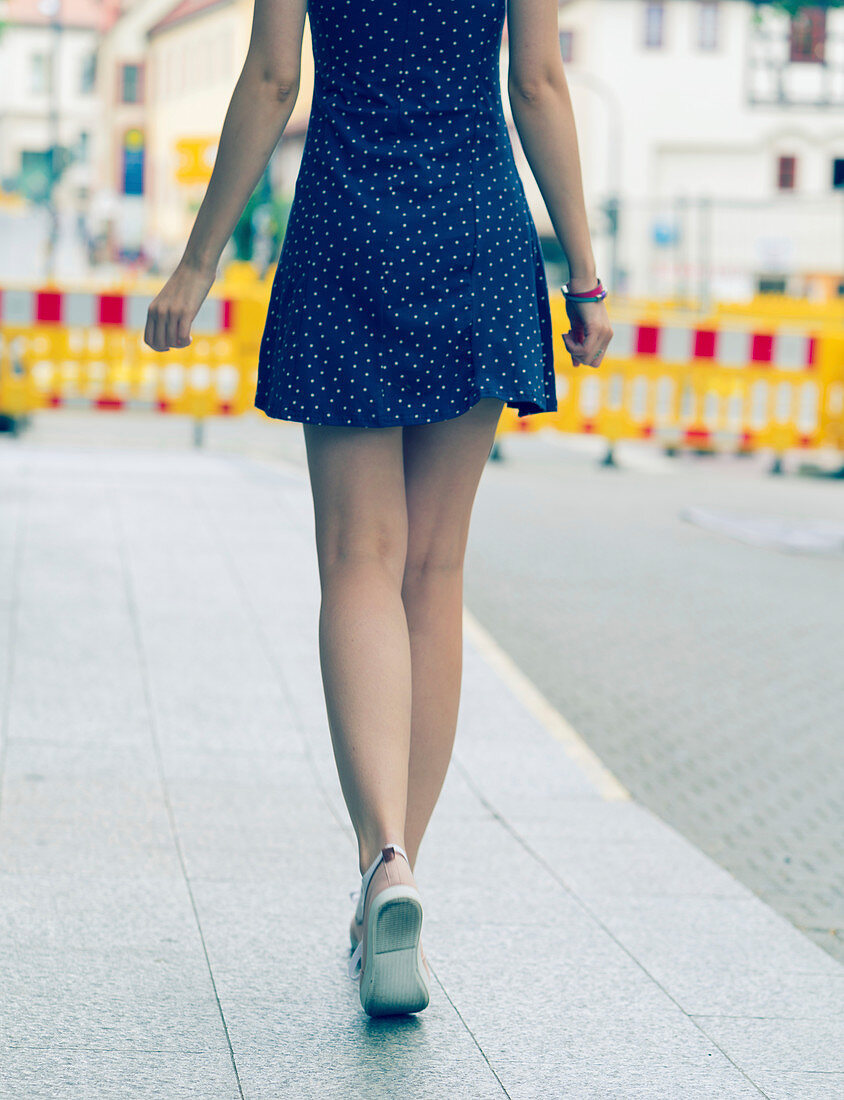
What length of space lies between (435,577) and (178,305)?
1.89ft

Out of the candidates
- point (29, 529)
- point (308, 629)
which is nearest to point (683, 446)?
point (29, 529)

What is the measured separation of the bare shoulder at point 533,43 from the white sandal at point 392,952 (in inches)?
45.5

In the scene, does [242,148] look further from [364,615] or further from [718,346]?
[718,346]

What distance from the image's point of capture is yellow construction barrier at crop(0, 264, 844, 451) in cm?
1145

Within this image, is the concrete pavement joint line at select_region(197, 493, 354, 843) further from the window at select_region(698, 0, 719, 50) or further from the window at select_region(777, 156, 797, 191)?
the window at select_region(698, 0, 719, 50)

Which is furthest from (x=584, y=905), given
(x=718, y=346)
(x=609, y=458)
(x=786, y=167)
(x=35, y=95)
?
(x=35, y=95)

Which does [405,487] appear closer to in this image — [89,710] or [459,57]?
[459,57]

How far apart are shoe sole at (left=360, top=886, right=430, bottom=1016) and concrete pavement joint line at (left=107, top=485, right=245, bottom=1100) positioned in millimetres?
213

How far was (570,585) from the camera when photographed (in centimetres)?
731

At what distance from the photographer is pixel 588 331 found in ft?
8.86

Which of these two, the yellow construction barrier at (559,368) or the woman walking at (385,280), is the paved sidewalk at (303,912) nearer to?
the woman walking at (385,280)

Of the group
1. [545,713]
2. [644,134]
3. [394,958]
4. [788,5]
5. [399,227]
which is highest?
[644,134]

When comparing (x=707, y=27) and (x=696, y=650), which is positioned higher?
(x=707, y=27)

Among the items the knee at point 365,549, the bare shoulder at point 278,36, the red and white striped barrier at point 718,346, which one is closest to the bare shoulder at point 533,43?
the bare shoulder at point 278,36
